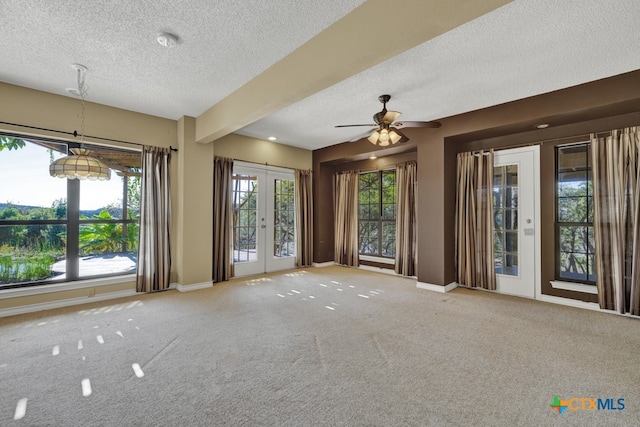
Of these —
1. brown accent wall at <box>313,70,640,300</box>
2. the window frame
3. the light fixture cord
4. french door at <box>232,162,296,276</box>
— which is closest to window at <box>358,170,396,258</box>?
the window frame

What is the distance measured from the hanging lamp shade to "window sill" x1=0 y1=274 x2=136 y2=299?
6.04ft

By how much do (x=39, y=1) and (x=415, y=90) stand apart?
11.1 ft

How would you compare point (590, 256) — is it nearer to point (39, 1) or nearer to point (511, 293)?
point (511, 293)

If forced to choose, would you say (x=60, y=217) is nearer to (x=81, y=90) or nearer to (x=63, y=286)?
(x=63, y=286)

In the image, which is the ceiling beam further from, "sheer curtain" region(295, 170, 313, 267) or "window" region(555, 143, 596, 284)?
"window" region(555, 143, 596, 284)

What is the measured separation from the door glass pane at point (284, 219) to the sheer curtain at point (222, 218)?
1.08 metres

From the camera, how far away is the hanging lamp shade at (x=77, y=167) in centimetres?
263

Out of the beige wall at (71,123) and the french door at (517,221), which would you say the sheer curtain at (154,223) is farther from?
the french door at (517,221)

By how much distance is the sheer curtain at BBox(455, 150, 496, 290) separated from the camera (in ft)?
14.4

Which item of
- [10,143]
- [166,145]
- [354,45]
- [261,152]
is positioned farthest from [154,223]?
[354,45]

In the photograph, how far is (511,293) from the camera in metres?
4.25

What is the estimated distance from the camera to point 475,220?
14.8 ft

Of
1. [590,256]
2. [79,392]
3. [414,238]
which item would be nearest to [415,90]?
[414,238]

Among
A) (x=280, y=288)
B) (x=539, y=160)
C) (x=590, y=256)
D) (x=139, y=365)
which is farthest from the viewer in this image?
(x=280, y=288)
